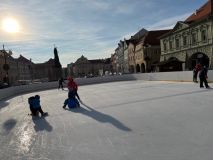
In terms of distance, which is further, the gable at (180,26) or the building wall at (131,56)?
the building wall at (131,56)

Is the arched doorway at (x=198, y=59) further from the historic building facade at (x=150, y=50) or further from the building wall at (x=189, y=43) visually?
the historic building facade at (x=150, y=50)

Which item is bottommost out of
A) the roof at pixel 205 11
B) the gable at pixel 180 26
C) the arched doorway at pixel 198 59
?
the arched doorway at pixel 198 59

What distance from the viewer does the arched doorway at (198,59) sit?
40400 mm

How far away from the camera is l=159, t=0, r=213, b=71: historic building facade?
38594 mm

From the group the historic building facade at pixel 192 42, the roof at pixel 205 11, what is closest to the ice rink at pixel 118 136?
the historic building facade at pixel 192 42

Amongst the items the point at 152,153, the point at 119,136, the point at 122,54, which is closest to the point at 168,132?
the point at 119,136

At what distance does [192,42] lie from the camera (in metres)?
43.4

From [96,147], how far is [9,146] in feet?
A: 7.44

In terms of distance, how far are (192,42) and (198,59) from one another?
281 cm

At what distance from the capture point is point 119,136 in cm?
734

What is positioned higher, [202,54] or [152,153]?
[202,54]

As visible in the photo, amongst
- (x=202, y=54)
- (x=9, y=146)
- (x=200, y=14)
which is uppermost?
(x=200, y=14)

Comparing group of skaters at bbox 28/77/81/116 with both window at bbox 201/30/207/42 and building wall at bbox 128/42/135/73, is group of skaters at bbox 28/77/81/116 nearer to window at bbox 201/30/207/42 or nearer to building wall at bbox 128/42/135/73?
window at bbox 201/30/207/42

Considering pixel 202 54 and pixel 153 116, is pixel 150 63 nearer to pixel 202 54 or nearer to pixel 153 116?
pixel 202 54
